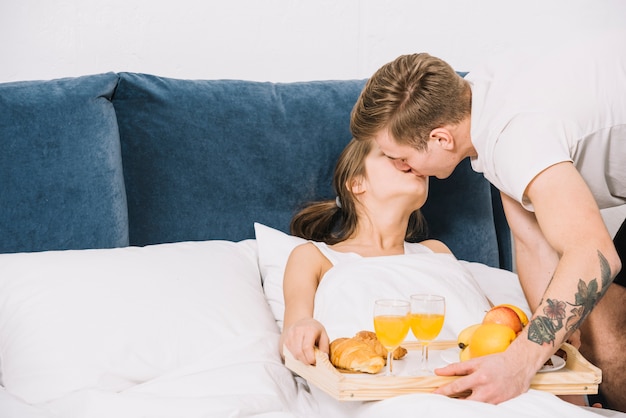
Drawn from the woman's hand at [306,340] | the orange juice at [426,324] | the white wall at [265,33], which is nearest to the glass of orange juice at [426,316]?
the orange juice at [426,324]

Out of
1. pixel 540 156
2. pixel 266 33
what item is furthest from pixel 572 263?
pixel 266 33

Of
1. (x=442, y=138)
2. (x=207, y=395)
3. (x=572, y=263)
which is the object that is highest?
(x=442, y=138)

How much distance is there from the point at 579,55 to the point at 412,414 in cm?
96

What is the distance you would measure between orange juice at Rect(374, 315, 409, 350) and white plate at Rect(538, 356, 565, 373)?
31cm

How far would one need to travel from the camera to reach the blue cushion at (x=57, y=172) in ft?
6.88

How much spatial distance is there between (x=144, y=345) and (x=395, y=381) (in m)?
0.60

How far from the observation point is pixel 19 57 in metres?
2.48

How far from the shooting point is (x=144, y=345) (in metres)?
1.80

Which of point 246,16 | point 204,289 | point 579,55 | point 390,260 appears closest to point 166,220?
point 204,289

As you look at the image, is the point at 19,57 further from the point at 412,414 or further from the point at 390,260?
the point at 412,414

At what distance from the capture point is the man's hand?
1517 millimetres

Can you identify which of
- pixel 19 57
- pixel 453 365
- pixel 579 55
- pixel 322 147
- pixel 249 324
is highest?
pixel 579 55

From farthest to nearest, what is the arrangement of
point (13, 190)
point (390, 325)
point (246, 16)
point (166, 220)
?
point (246, 16), point (166, 220), point (13, 190), point (390, 325)

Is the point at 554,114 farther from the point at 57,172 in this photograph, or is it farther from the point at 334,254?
the point at 57,172
